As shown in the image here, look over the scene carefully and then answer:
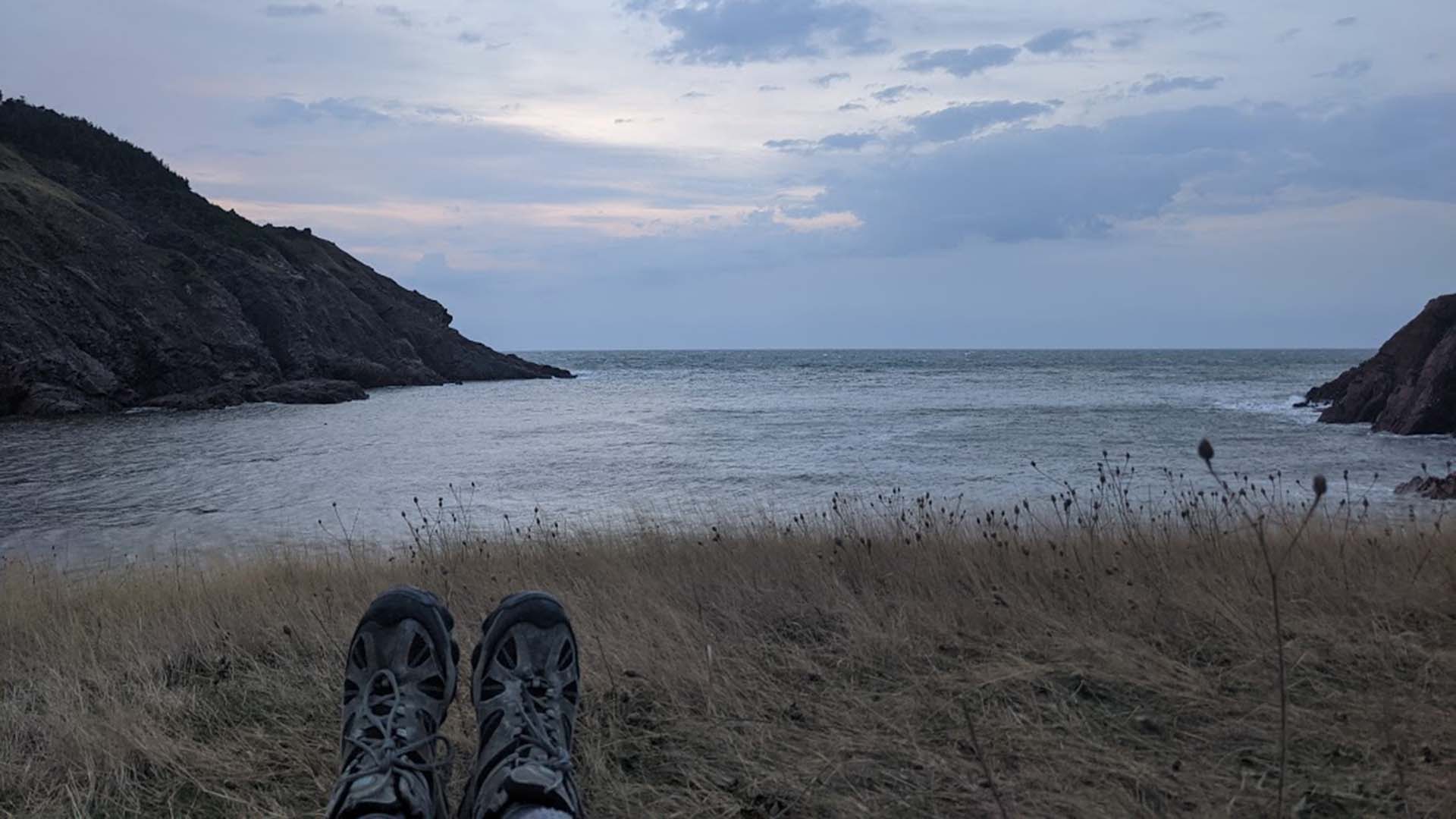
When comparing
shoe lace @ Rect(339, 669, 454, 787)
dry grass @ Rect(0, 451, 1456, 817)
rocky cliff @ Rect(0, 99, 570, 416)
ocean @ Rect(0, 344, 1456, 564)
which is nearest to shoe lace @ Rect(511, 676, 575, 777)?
shoe lace @ Rect(339, 669, 454, 787)

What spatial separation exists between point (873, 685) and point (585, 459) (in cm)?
1792

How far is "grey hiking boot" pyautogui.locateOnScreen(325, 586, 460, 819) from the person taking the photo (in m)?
2.28

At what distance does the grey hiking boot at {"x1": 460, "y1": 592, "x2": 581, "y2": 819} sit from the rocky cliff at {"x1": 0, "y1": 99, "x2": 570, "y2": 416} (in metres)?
35.1

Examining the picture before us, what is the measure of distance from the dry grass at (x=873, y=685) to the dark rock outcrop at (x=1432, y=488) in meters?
7.86

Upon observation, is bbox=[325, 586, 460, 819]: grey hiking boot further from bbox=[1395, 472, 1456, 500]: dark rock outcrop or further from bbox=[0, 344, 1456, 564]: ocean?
bbox=[1395, 472, 1456, 500]: dark rock outcrop

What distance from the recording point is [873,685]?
363cm

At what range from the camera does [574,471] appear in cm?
1903

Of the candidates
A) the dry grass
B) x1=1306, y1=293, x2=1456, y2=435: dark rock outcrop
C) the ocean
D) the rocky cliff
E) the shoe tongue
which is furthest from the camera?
the rocky cliff

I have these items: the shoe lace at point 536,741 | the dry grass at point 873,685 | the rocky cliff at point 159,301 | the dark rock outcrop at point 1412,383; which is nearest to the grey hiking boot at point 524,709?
the shoe lace at point 536,741

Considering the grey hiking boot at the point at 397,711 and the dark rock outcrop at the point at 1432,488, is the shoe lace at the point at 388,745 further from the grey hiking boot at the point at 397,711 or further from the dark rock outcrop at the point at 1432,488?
the dark rock outcrop at the point at 1432,488

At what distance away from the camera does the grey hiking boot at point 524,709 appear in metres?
2.31

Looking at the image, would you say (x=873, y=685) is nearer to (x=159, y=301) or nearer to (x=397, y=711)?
(x=397, y=711)

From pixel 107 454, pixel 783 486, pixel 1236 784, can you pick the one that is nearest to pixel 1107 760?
pixel 1236 784

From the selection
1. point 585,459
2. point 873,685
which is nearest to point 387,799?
point 873,685
